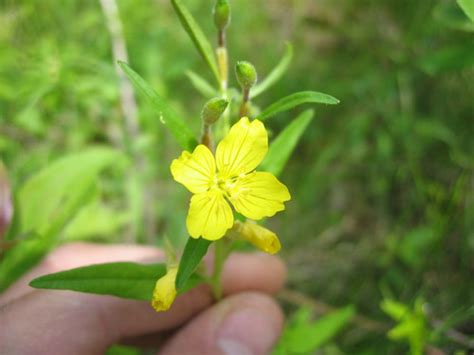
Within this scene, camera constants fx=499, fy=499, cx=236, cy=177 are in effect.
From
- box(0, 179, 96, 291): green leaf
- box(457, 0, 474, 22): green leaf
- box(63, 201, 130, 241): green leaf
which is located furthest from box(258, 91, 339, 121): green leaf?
box(63, 201, 130, 241): green leaf

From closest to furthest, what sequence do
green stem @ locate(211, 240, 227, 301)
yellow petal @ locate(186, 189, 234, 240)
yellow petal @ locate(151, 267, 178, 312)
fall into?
yellow petal @ locate(186, 189, 234, 240), yellow petal @ locate(151, 267, 178, 312), green stem @ locate(211, 240, 227, 301)

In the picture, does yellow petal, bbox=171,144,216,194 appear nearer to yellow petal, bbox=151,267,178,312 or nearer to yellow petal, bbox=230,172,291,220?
yellow petal, bbox=230,172,291,220

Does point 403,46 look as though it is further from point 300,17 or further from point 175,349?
point 175,349

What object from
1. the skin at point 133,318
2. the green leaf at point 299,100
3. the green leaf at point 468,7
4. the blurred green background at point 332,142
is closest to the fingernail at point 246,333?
the skin at point 133,318

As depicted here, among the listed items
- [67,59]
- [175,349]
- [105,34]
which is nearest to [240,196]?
[175,349]

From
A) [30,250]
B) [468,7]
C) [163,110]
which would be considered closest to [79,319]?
[30,250]
